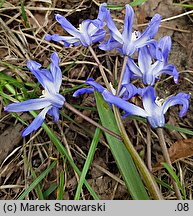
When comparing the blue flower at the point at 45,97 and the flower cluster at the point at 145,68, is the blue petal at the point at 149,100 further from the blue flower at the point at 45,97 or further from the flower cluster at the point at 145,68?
the blue flower at the point at 45,97

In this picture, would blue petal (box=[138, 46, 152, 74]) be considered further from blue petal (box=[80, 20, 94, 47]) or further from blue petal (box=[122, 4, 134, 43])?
blue petal (box=[80, 20, 94, 47])

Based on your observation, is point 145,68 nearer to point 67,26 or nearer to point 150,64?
point 150,64

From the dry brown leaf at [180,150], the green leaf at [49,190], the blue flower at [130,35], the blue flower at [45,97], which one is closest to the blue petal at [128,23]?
the blue flower at [130,35]

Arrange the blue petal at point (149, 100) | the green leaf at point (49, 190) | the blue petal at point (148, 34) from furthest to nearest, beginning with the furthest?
the green leaf at point (49, 190), the blue petal at point (148, 34), the blue petal at point (149, 100)

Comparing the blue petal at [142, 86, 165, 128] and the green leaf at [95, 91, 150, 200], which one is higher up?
the blue petal at [142, 86, 165, 128]

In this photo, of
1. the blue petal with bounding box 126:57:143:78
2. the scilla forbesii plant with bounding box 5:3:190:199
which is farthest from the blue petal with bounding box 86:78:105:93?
the blue petal with bounding box 126:57:143:78

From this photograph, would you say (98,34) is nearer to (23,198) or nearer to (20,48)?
(20,48)

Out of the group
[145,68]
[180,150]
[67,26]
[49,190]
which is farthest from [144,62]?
[49,190]
